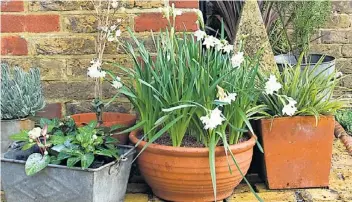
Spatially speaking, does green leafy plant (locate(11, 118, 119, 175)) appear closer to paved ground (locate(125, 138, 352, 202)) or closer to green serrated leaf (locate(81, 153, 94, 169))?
green serrated leaf (locate(81, 153, 94, 169))

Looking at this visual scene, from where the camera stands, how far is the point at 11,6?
2.46 m

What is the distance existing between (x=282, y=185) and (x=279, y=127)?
28 centimetres

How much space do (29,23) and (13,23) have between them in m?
0.08

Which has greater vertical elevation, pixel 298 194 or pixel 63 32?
pixel 63 32

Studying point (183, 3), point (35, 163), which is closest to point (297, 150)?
point (183, 3)

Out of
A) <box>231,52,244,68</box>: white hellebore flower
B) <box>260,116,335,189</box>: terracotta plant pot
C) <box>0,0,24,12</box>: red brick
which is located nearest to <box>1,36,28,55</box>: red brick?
<box>0,0,24,12</box>: red brick

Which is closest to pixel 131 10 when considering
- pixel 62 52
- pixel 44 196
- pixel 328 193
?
pixel 62 52

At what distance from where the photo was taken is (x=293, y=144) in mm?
2229

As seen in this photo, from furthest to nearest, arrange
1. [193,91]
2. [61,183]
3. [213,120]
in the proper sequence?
[193,91] < [61,183] < [213,120]

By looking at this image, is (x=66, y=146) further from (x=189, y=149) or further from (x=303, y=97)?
(x=303, y=97)

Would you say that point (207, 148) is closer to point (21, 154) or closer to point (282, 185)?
point (282, 185)

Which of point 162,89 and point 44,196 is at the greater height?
point 162,89

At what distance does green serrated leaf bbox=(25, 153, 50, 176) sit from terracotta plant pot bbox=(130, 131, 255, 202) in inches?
15.4

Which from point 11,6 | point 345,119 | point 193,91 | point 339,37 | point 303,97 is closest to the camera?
point 193,91
